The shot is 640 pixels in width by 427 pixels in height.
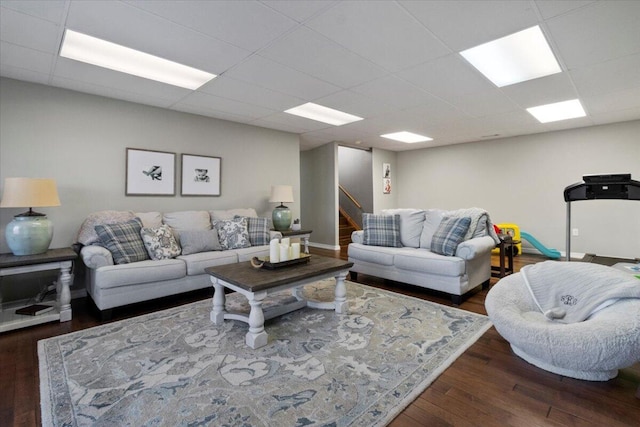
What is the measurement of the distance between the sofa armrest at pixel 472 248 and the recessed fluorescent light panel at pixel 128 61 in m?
3.14

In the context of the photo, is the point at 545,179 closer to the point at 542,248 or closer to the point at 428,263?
the point at 542,248

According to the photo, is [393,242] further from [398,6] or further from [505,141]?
[505,141]

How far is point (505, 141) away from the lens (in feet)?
20.2

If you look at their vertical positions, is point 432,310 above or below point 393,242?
below

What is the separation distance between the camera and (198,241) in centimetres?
360

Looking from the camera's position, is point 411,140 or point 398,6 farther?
point 411,140

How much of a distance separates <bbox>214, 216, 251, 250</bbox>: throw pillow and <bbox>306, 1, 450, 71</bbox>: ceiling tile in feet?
8.37

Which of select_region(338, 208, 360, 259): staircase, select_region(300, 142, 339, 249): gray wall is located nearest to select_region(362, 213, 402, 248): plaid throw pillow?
select_region(300, 142, 339, 249): gray wall

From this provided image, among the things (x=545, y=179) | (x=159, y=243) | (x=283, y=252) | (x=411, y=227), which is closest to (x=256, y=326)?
(x=283, y=252)

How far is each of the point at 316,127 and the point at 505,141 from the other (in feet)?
13.3

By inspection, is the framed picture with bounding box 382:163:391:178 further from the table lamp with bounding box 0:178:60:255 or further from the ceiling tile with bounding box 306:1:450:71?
the table lamp with bounding box 0:178:60:255

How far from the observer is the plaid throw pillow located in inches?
156

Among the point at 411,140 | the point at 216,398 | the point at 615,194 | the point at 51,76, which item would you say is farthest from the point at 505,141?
the point at 51,76

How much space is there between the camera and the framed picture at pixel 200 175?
4262mm
